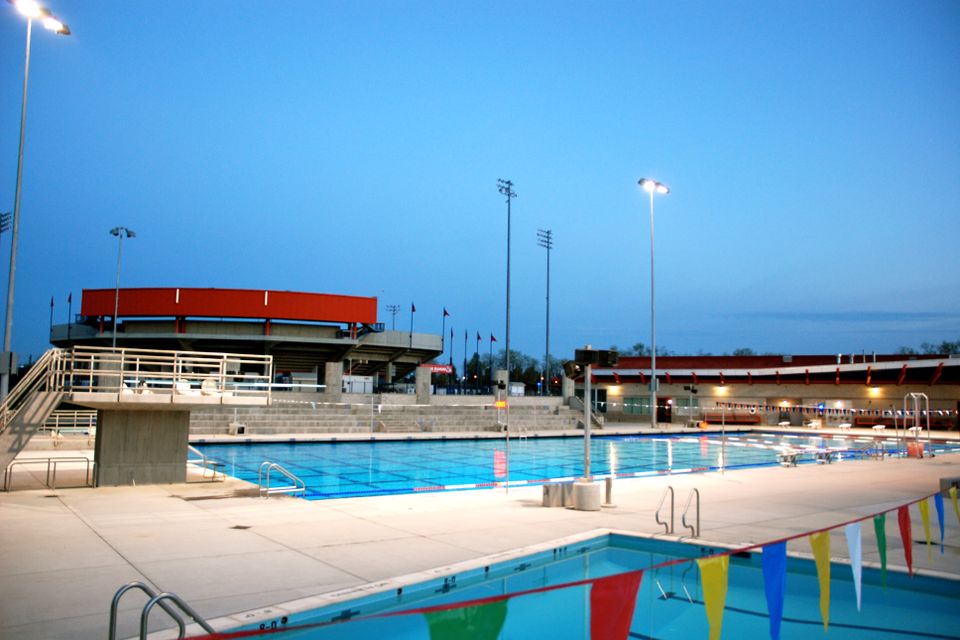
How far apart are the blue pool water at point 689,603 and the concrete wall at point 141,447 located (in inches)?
423

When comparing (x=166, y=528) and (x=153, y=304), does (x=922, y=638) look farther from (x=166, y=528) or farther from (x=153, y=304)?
(x=153, y=304)

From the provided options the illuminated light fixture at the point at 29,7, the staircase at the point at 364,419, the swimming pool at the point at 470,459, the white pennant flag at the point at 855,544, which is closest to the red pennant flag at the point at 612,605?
the white pennant flag at the point at 855,544

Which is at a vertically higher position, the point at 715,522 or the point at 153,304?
the point at 153,304

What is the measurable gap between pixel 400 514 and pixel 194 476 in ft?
26.1

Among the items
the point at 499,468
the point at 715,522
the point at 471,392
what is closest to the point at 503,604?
the point at 715,522

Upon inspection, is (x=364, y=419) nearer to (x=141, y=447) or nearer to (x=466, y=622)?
(x=141, y=447)

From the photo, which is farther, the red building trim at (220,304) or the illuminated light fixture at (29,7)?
the red building trim at (220,304)

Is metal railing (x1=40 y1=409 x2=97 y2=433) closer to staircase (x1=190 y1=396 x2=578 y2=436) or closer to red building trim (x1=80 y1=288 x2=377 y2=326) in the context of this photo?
staircase (x1=190 y1=396 x2=578 y2=436)

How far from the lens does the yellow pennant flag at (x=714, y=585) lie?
4.70 meters

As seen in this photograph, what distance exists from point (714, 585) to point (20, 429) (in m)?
14.0

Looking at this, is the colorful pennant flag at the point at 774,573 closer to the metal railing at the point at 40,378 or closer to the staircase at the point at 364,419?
the metal railing at the point at 40,378

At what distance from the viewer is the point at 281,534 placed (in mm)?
11016

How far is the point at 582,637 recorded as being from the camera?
263 inches

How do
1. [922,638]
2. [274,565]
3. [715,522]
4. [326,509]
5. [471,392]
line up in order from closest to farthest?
[922,638], [274,565], [715,522], [326,509], [471,392]
